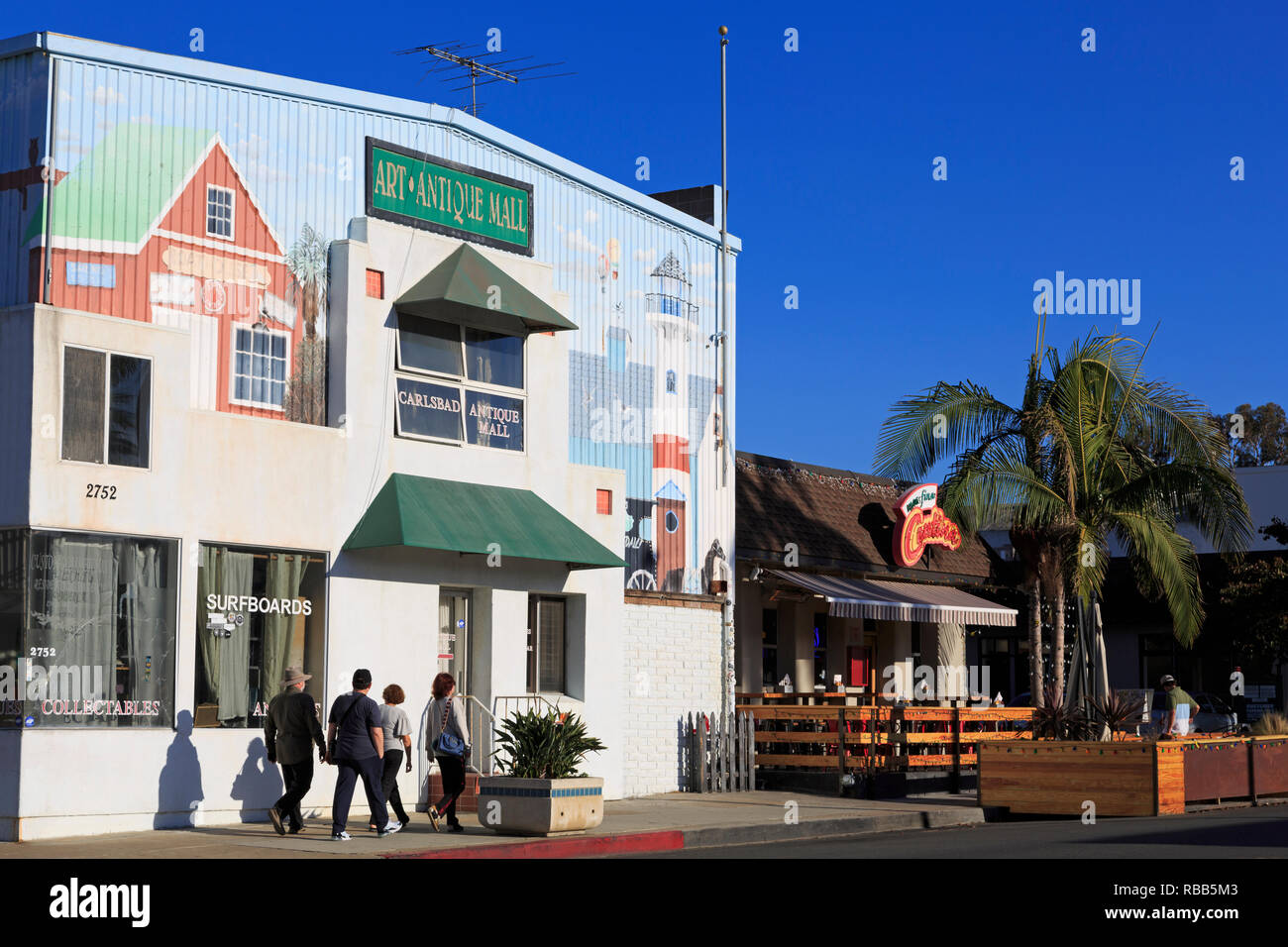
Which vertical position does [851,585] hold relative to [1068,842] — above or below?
above

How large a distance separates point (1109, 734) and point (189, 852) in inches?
483

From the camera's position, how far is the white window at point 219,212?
17.8 metres

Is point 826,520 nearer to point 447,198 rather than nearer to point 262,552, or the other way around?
point 447,198

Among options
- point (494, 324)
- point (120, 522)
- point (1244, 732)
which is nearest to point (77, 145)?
point (120, 522)

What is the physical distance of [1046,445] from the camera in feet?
80.3

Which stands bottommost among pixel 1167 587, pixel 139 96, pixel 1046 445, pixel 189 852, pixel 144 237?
pixel 189 852

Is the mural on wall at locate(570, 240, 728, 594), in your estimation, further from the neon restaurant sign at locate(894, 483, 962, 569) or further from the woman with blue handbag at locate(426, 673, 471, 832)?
the woman with blue handbag at locate(426, 673, 471, 832)

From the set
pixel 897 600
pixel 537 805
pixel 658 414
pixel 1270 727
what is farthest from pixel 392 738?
pixel 1270 727

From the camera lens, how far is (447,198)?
20422 mm

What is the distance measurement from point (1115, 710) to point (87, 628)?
508 inches

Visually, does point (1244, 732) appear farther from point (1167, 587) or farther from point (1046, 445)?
point (1046, 445)

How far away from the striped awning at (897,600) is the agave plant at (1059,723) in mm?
4994
